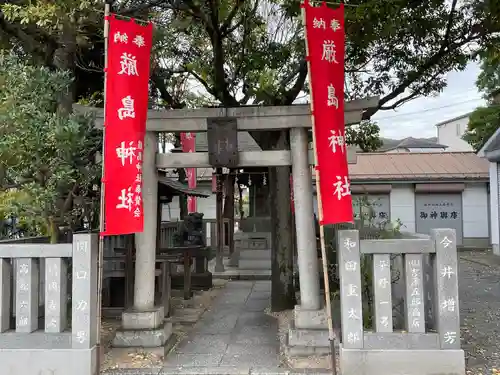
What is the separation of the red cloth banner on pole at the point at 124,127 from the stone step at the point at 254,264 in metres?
8.40

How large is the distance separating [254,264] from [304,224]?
787 centimetres

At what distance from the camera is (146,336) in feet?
19.3

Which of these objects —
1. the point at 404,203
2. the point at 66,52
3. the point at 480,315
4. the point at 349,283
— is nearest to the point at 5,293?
the point at 66,52

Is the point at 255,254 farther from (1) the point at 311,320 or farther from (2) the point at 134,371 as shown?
(2) the point at 134,371

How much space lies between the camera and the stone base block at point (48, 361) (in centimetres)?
519

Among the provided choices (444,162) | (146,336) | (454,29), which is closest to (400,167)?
(444,162)

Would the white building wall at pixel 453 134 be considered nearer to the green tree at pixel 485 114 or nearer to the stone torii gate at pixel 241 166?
the green tree at pixel 485 114

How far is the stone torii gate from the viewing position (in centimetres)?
591

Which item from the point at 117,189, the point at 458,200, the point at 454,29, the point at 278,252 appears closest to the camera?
the point at 117,189

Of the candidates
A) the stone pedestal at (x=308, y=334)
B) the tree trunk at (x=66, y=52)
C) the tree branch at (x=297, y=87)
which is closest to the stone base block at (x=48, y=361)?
the stone pedestal at (x=308, y=334)

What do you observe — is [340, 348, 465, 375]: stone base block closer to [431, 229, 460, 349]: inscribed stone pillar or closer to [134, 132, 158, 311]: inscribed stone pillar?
[431, 229, 460, 349]: inscribed stone pillar

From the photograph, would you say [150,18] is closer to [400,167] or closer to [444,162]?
[400,167]

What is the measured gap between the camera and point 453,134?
40344 millimetres

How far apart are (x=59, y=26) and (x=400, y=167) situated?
686 inches
